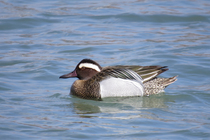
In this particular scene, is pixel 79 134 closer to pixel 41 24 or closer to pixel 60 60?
pixel 60 60

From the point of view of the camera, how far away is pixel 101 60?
1148cm

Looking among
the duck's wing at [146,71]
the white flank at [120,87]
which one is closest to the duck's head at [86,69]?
the white flank at [120,87]

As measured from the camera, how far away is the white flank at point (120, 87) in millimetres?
8734

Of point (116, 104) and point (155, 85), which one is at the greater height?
point (155, 85)

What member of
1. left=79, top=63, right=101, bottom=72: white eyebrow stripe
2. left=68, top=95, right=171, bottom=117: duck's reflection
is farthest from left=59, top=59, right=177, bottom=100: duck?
left=68, top=95, right=171, bottom=117: duck's reflection

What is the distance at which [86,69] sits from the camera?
29.7 ft

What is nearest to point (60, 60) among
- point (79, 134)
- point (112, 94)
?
point (112, 94)

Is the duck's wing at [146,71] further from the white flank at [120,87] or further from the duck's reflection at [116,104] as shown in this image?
the duck's reflection at [116,104]

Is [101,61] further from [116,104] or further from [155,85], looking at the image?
[116,104]

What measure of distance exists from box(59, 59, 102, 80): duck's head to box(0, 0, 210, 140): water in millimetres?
502

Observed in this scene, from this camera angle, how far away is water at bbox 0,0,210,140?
6883 mm

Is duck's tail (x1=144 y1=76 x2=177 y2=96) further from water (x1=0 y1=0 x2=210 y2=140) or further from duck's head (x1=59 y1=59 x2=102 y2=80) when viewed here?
duck's head (x1=59 y1=59 x2=102 y2=80)

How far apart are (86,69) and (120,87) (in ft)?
2.84

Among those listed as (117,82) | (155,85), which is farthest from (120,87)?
(155,85)
